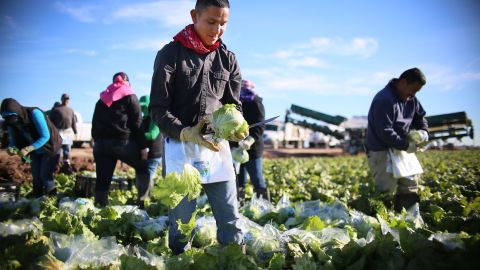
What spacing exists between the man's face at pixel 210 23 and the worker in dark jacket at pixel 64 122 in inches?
286

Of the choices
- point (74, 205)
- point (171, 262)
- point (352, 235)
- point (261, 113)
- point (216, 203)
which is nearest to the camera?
point (171, 262)

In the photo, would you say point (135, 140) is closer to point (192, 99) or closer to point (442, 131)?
point (192, 99)

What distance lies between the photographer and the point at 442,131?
20.9 meters

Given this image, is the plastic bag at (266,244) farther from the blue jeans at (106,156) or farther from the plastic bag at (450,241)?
the blue jeans at (106,156)

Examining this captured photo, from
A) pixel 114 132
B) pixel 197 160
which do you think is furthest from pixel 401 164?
pixel 114 132

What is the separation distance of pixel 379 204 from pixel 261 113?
75.5 inches

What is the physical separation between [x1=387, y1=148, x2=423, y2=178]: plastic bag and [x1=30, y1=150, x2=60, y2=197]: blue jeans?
4.65 meters

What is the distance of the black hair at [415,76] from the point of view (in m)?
4.07

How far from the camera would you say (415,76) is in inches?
161

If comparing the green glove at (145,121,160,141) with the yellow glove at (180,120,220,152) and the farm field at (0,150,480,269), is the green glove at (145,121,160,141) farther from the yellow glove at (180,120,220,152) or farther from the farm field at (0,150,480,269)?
the yellow glove at (180,120,220,152)

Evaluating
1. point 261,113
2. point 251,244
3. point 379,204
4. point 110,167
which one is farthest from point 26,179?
point 379,204

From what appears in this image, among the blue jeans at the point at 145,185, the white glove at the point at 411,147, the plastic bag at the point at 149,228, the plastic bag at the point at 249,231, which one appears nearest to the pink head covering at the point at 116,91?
the blue jeans at the point at 145,185

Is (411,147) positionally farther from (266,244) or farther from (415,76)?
(266,244)

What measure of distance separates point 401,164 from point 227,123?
9.83 ft
